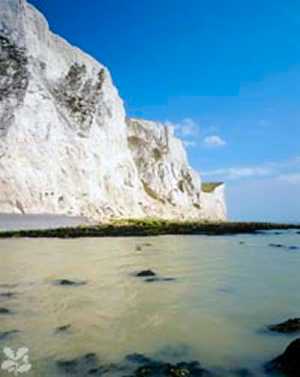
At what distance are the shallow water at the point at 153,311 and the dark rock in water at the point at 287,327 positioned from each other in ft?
0.64

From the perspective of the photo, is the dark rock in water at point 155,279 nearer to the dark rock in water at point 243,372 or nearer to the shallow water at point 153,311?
the shallow water at point 153,311

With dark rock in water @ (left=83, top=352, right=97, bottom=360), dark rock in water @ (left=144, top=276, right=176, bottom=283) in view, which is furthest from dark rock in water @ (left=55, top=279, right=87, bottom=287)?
dark rock in water @ (left=83, top=352, right=97, bottom=360)

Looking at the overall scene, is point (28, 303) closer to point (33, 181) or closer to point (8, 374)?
point (8, 374)

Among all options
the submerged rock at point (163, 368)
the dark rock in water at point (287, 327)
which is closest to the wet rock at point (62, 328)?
the submerged rock at point (163, 368)

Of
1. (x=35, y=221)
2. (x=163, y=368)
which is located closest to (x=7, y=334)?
(x=163, y=368)

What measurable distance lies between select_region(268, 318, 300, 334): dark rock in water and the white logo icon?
11.8 feet

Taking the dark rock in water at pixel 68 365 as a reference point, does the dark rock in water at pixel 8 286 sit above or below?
above

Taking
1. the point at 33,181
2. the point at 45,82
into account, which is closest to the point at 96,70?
the point at 45,82

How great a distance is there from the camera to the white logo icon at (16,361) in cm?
484

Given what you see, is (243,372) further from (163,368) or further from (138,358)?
(138,358)

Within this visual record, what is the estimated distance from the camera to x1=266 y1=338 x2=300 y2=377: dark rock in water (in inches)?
182

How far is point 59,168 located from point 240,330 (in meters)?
42.0

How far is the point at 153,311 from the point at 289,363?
3.24m

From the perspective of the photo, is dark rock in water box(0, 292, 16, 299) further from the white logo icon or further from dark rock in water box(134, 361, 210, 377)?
dark rock in water box(134, 361, 210, 377)
